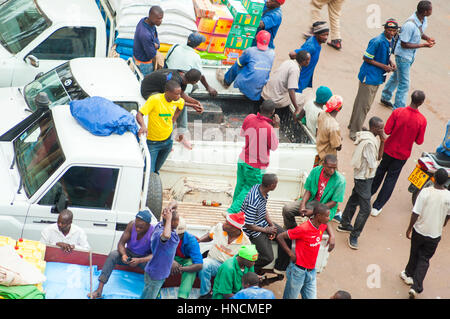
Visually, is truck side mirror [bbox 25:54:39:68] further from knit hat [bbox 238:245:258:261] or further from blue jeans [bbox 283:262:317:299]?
blue jeans [bbox 283:262:317:299]

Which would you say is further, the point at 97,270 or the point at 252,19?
the point at 252,19

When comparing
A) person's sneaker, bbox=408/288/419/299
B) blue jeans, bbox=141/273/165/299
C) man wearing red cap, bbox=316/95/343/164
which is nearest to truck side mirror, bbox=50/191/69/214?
blue jeans, bbox=141/273/165/299

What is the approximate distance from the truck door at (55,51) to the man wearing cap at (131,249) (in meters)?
4.29

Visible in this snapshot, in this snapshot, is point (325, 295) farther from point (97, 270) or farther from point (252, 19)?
point (252, 19)

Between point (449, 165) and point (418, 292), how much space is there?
2.27m

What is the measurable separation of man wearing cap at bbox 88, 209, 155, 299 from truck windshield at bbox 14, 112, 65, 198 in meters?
1.11

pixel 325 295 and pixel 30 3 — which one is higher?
pixel 30 3

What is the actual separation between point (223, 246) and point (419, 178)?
3.78 meters

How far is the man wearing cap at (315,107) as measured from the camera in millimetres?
8469

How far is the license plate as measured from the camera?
28.1 ft

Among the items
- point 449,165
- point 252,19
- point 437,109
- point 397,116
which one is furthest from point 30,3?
point 437,109

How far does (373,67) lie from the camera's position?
33.0 ft

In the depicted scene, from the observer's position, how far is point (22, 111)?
298 inches

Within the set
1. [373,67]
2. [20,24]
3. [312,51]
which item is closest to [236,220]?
[312,51]
